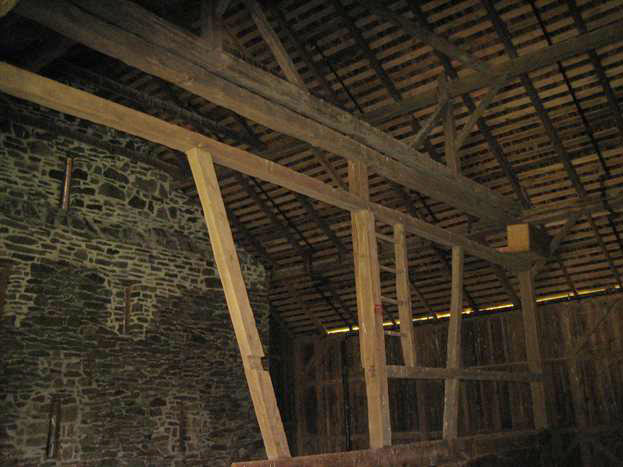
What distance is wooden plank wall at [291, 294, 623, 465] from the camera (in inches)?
400

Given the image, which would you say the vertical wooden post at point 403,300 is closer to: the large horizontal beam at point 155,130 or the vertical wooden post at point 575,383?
the large horizontal beam at point 155,130

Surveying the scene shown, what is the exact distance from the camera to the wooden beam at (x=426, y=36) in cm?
731

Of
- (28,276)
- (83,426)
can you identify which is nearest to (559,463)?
(83,426)

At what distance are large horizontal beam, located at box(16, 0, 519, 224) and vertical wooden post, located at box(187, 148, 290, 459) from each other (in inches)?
36.4

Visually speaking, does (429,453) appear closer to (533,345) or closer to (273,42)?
(533,345)

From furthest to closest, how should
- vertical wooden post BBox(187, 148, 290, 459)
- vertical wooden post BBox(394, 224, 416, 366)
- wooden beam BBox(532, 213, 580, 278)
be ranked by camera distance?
wooden beam BBox(532, 213, 580, 278), vertical wooden post BBox(394, 224, 416, 366), vertical wooden post BBox(187, 148, 290, 459)

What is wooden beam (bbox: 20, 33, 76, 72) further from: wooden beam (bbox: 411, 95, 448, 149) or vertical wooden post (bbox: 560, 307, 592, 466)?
vertical wooden post (bbox: 560, 307, 592, 466)

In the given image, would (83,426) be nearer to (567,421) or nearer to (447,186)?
(447,186)

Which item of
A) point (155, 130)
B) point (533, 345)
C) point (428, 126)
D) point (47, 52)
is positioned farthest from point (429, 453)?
point (47, 52)

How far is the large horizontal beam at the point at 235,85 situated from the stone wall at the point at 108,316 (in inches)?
161

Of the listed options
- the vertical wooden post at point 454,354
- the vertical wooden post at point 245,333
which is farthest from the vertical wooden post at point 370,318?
the vertical wooden post at point 245,333

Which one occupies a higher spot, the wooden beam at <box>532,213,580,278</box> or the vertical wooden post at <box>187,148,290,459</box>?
the wooden beam at <box>532,213,580,278</box>

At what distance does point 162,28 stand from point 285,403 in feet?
29.6

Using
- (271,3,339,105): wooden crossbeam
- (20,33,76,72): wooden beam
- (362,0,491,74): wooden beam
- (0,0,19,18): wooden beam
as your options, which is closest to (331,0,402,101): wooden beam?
(362,0,491,74): wooden beam
